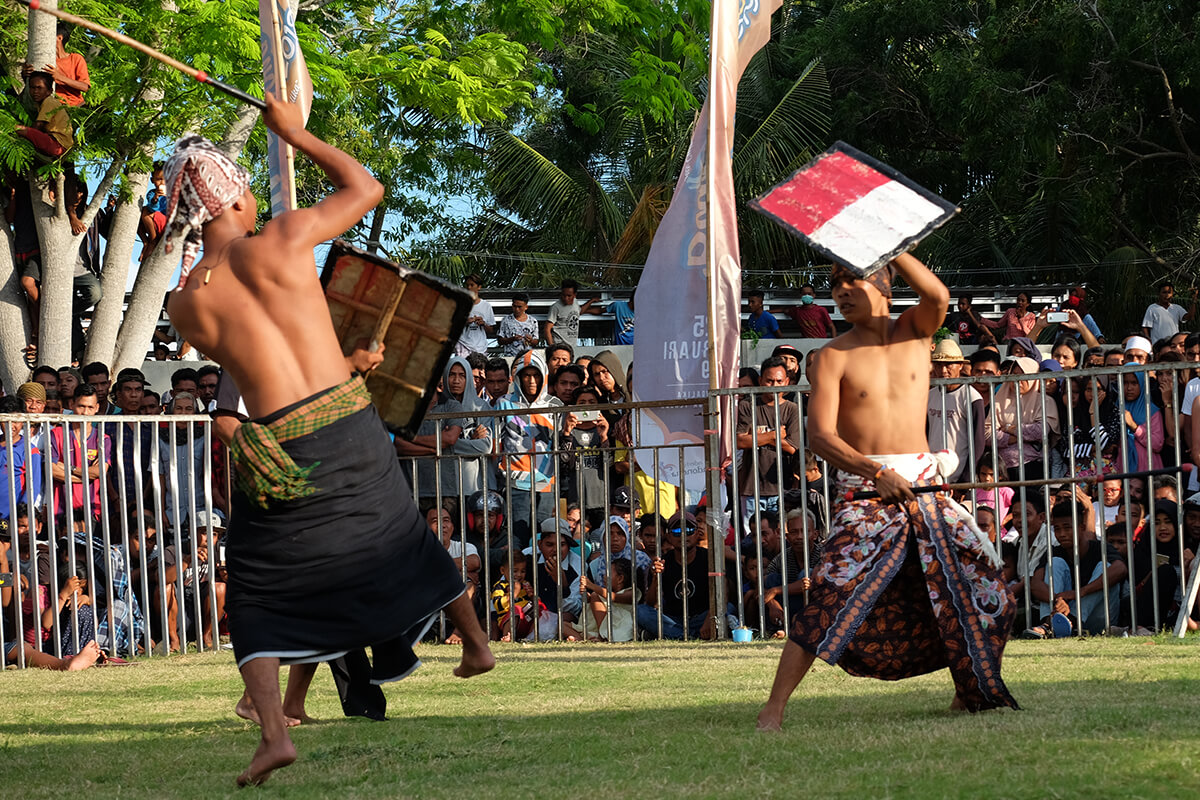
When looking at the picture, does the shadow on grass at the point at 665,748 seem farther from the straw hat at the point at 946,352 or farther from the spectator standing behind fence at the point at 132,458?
the straw hat at the point at 946,352

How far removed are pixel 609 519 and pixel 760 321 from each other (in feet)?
28.1

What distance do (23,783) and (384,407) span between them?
79.5 inches

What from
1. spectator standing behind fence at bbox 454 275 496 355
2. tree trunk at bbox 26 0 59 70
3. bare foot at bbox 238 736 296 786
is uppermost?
tree trunk at bbox 26 0 59 70

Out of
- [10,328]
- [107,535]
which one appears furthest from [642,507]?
[10,328]

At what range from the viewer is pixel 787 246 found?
94.1 ft

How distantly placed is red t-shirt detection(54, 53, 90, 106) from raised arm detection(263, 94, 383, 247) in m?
8.48

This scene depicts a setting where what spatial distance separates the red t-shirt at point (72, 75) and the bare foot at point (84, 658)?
18.6ft

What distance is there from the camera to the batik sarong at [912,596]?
5480mm

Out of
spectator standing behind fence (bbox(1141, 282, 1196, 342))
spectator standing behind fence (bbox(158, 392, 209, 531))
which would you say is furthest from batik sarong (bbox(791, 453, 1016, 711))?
spectator standing behind fence (bbox(1141, 282, 1196, 342))

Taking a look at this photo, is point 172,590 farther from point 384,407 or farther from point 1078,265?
point 1078,265

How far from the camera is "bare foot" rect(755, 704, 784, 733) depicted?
5.35m

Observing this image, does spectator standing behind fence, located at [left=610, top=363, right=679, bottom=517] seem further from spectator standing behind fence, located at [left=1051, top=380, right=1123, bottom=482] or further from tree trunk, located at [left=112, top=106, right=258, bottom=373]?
tree trunk, located at [left=112, top=106, right=258, bottom=373]

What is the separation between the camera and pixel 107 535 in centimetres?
945

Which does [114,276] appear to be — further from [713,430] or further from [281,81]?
[713,430]
